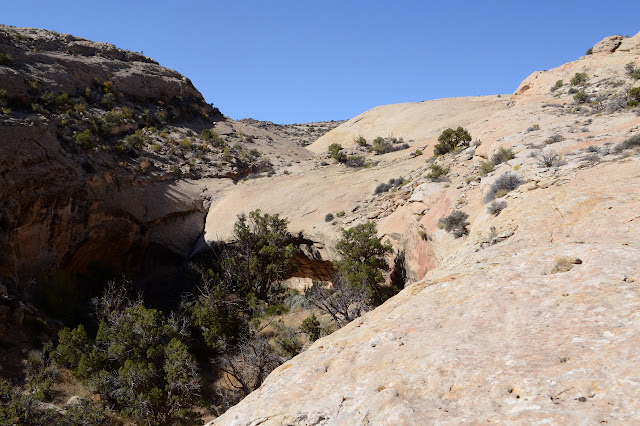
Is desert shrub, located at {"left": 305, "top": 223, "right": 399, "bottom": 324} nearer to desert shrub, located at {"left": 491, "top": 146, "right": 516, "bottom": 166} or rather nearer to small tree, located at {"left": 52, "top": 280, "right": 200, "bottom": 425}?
small tree, located at {"left": 52, "top": 280, "right": 200, "bottom": 425}

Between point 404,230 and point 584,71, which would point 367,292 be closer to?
point 404,230

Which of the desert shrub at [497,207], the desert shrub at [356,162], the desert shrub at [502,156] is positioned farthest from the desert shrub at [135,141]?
the desert shrub at [497,207]

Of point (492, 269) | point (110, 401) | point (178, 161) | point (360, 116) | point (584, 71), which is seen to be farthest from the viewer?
point (360, 116)

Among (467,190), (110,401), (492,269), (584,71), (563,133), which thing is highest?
(584,71)

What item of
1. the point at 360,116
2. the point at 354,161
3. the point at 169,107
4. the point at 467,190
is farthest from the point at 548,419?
the point at 360,116

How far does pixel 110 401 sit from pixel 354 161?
2492cm

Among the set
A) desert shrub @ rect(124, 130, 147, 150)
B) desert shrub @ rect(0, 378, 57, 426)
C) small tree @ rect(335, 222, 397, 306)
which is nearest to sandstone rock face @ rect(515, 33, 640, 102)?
small tree @ rect(335, 222, 397, 306)

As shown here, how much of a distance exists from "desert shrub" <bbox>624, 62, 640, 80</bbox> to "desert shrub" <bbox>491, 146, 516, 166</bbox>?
14.3m

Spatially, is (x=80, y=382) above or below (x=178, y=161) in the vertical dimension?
below

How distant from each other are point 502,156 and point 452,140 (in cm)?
839

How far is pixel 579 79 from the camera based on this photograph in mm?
28047

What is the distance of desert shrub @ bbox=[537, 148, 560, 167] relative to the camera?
40.4ft

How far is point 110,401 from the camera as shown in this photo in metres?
14.4

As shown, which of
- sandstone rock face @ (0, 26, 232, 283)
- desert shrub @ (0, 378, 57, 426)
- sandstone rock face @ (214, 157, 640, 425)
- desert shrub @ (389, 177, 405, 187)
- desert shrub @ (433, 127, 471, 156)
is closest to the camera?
sandstone rock face @ (214, 157, 640, 425)
